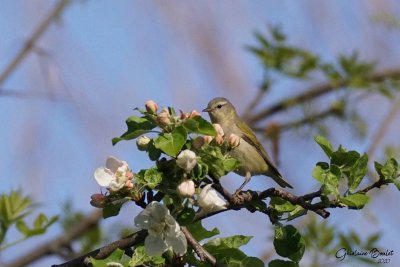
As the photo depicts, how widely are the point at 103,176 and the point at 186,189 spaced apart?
0.94ft

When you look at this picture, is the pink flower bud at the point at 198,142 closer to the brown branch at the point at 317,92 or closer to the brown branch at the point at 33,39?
the brown branch at the point at 33,39

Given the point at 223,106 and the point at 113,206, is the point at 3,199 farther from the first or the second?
the point at 223,106

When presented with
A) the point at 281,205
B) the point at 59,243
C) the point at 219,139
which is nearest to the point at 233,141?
the point at 219,139

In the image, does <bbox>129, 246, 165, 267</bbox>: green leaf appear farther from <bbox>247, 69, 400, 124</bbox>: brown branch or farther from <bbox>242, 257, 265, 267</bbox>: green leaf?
<bbox>247, 69, 400, 124</bbox>: brown branch

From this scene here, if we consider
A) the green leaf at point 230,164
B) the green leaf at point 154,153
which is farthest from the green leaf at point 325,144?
the green leaf at point 154,153

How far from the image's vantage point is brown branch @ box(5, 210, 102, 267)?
4516mm

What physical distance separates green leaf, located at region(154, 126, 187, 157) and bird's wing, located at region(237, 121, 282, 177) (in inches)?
135

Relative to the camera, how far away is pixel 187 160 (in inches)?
91.4

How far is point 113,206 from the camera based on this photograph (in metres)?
2.54

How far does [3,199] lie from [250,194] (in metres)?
1.69

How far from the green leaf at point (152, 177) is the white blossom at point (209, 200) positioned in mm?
132

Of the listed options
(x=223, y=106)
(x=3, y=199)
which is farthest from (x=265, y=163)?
(x=3, y=199)

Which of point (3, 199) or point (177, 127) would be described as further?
point (3, 199)

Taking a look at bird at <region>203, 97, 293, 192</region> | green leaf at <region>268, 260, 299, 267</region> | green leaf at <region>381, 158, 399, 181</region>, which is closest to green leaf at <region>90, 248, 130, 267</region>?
green leaf at <region>268, 260, 299, 267</region>
